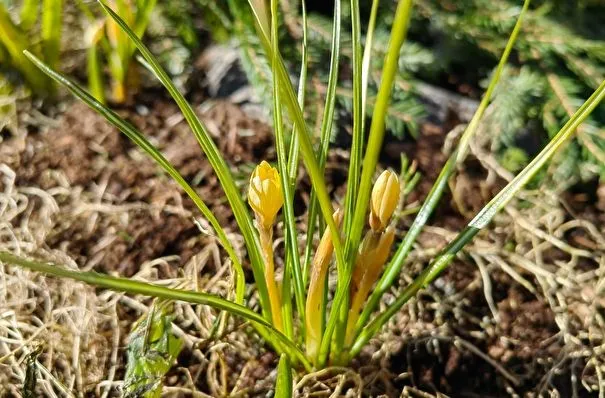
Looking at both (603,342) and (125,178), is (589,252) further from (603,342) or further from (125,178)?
(125,178)

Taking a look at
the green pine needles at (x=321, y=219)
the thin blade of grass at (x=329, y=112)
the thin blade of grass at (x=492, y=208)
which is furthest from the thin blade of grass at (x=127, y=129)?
the thin blade of grass at (x=492, y=208)

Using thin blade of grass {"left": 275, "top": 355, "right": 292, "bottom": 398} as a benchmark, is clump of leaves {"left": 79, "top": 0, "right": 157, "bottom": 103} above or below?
above

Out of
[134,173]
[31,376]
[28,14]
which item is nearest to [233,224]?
[134,173]

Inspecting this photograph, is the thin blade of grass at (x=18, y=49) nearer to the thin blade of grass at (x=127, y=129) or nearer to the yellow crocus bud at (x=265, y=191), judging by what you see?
the thin blade of grass at (x=127, y=129)

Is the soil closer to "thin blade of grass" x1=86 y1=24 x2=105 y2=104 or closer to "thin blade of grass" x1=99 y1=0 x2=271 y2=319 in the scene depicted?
"thin blade of grass" x1=86 y1=24 x2=105 y2=104

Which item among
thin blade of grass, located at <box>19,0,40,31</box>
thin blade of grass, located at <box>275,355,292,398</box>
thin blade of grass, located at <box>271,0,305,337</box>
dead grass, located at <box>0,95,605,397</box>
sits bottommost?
dead grass, located at <box>0,95,605,397</box>

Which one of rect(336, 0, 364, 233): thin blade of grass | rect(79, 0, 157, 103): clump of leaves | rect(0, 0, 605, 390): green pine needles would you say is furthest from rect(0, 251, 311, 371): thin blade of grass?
rect(79, 0, 157, 103): clump of leaves
